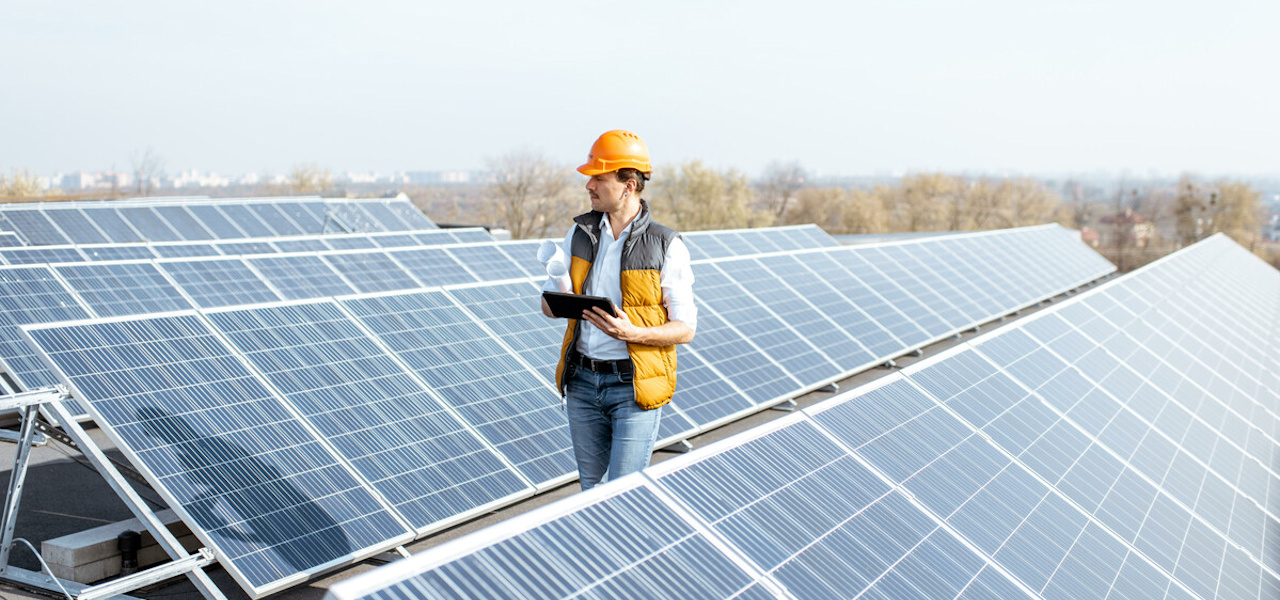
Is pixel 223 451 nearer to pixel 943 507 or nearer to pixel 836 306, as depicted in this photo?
pixel 943 507

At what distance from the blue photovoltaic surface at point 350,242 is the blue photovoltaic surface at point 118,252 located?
3931 millimetres

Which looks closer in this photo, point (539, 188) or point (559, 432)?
point (559, 432)

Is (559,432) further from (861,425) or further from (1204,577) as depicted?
(1204,577)

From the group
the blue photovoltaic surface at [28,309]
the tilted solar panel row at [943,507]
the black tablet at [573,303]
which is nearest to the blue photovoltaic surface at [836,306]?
the tilted solar panel row at [943,507]

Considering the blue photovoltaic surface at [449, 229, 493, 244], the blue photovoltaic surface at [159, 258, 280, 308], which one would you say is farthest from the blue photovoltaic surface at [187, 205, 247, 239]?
the blue photovoltaic surface at [159, 258, 280, 308]

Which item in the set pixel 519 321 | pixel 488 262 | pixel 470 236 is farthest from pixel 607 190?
pixel 470 236

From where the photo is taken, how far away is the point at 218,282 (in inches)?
486

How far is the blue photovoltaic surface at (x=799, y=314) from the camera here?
11.7 m

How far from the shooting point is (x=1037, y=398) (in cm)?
652

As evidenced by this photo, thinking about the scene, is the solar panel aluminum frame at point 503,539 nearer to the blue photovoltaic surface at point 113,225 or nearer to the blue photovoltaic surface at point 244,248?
the blue photovoltaic surface at point 244,248

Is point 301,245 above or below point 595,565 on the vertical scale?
below

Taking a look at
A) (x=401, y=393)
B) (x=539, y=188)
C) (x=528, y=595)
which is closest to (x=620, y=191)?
(x=528, y=595)

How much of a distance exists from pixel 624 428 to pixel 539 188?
7760 centimetres

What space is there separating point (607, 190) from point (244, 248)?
55.6ft
